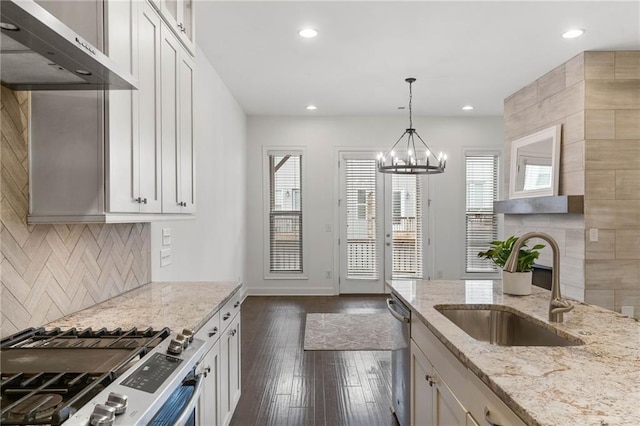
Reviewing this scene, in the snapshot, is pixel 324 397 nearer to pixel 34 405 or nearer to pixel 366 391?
pixel 366 391

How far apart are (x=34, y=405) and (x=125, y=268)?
1518 mm

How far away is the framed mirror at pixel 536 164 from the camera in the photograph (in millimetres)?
4419

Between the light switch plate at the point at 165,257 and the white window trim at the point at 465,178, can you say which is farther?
the white window trim at the point at 465,178

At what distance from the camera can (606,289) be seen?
400 centimetres

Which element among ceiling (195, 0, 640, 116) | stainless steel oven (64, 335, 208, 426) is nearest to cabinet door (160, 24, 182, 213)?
stainless steel oven (64, 335, 208, 426)

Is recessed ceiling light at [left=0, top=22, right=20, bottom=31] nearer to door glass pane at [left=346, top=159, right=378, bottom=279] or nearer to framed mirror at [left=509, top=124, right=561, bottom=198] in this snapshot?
framed mirror at [left=509, top=124, right=561, bottom=198]

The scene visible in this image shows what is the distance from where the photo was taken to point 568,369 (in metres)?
1.22

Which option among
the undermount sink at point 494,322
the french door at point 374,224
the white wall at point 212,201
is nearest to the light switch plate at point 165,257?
the white wall at point 212,201

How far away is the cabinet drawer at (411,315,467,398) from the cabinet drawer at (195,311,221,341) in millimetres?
987

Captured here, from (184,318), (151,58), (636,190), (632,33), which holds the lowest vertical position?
(184,318)

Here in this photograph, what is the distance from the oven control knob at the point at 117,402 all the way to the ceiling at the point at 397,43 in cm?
291

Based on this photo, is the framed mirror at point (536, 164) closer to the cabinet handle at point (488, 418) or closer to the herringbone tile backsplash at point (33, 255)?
the cabinet handle at point (488, 418)

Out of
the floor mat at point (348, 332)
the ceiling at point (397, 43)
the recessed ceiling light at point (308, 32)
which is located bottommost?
the floor mat at point (348, 332)

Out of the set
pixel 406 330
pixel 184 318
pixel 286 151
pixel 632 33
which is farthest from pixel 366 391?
pixel 286 151
